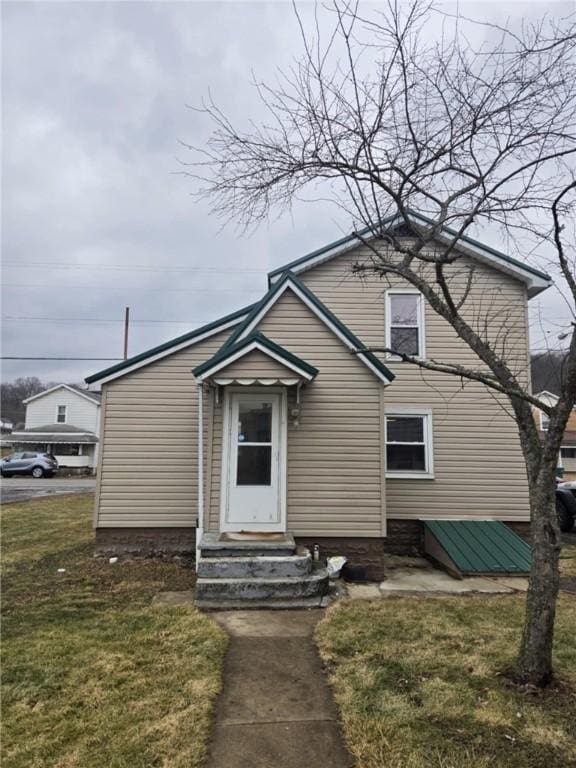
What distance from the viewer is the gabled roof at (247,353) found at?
6938 millimetres

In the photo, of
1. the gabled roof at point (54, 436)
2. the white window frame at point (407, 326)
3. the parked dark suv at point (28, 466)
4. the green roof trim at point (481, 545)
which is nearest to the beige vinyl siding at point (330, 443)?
the green roof trim at point (481, 545)

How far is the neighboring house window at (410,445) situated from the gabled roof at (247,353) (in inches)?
140

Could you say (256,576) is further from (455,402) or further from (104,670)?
(455,402)

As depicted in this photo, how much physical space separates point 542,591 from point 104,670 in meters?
3.61

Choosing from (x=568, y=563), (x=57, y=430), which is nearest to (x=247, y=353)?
(x=568, y=563)

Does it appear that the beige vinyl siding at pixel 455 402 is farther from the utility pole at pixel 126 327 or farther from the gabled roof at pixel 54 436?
the gabled roof at pixel 54 436

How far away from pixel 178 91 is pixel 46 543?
8561mm

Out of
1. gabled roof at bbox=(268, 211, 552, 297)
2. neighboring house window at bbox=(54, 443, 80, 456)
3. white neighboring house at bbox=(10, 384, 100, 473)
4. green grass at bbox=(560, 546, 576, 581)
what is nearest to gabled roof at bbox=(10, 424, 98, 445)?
white neighboring house at bbox=(10, 384, 100, 473)

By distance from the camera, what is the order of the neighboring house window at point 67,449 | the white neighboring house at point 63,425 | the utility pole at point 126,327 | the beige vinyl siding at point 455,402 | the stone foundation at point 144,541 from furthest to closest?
the neighboring house window at point 67,449, the white neighboring house at point 63,425, the utility pole at point 126,327, the beige vinyl siding at point 455,402, the stone foundation at point 144,541

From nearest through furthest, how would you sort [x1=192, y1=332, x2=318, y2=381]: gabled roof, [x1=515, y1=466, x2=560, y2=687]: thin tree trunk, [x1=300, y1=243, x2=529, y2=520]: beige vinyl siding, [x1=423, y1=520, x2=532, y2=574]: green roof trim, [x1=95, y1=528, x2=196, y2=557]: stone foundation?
[x1=515, y1=466, x2=560, y2=687]: thin tree trunk → [x1=192, y1=332, x2=318, y2=381]: gabled roof → [x1=423, y1=520, x2=532, y2=574]: green roof trim → [x1=95, y1=528, x2=196, y2=557]: stone foundation → [x1=300, y1=243, x2=529, y2=520]: beige vinyl siding

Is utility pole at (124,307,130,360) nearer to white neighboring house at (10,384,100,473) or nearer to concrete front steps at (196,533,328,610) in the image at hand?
white neighboring house at (10,384,100,473)

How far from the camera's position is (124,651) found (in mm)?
4332

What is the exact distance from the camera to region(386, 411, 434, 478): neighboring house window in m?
9.66

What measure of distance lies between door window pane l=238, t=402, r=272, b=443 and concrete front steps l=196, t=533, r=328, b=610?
1588 mm
